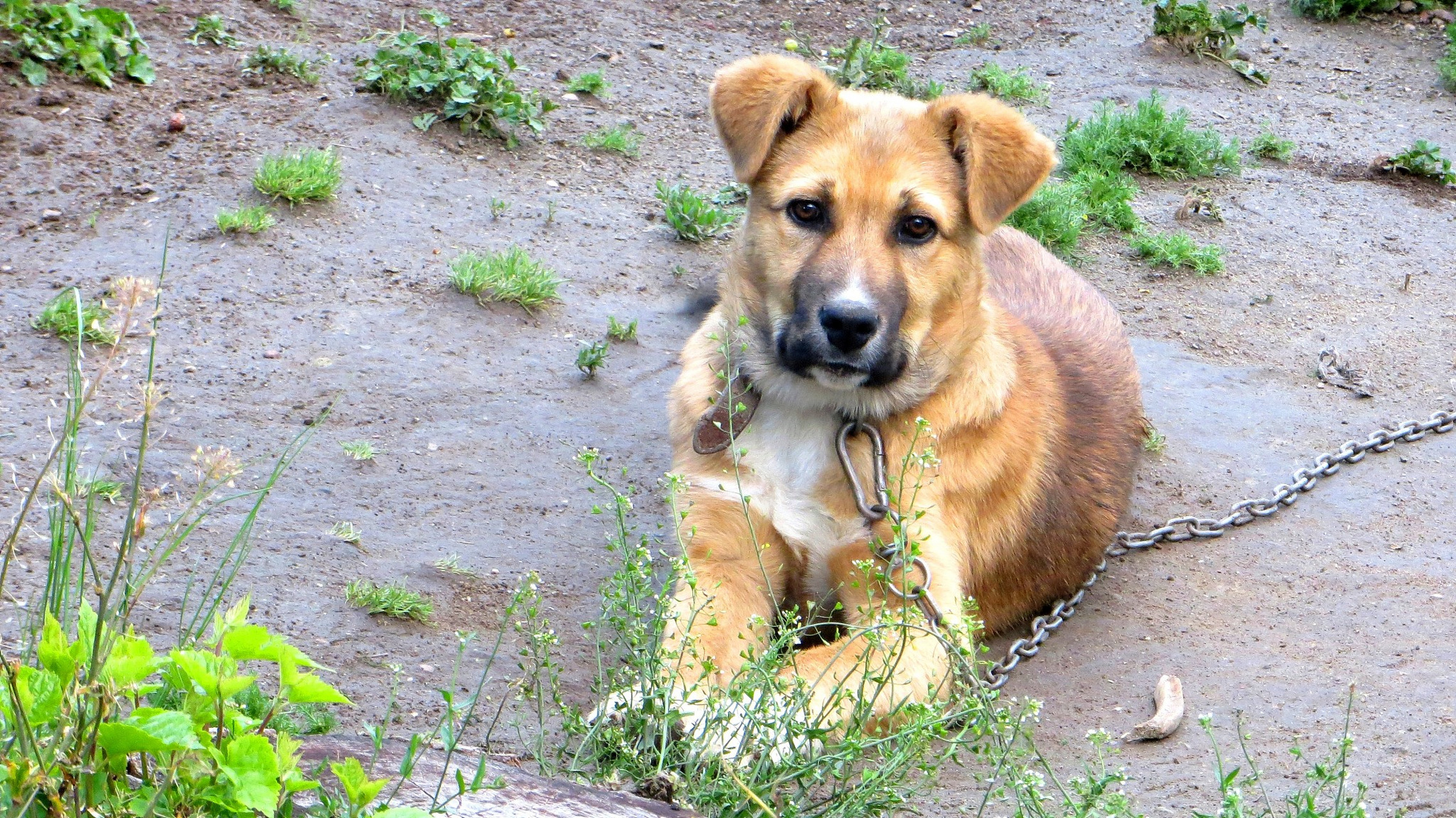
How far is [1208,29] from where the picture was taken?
977cm

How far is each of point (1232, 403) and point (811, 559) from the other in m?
2.84

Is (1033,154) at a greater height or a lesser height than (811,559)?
greater

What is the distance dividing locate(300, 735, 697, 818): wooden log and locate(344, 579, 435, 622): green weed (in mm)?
1381

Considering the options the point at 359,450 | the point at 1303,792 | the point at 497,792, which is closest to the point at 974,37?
the point at 359,450

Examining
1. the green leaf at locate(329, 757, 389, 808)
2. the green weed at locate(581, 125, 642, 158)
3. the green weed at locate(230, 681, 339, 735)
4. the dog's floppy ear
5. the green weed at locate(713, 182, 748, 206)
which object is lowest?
the green weed at locate(230, 681, 339, 735)

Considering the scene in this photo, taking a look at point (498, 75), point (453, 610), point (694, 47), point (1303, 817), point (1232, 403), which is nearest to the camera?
point (1303, 817)

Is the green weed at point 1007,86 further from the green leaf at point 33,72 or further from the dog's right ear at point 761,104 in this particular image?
the green leaf at point 33,72

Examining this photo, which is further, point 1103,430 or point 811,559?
point 1103,430

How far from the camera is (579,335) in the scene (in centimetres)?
594

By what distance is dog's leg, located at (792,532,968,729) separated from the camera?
11.3ft

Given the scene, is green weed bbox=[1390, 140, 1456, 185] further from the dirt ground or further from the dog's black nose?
the dog's black nose

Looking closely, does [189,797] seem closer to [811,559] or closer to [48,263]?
[811,559]

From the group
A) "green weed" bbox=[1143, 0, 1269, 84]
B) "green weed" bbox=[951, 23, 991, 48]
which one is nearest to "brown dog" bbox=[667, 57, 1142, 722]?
"green weed" bbox=[951, 23, 991, 48]

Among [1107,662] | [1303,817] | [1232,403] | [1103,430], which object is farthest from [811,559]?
[1232,403]
